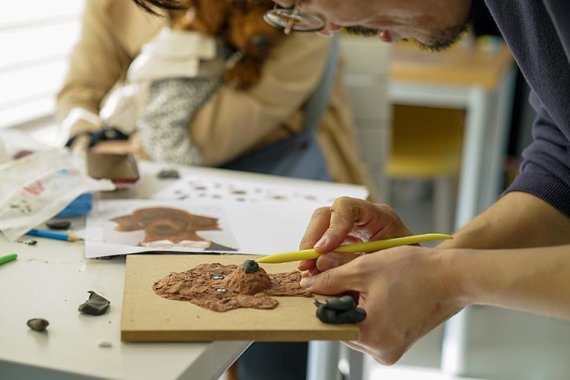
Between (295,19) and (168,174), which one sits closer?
(295,19)

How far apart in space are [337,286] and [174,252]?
0.23 m

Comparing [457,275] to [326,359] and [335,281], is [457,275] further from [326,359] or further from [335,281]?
[326,359]

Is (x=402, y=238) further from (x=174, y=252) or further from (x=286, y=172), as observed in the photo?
(x=286, y=172)

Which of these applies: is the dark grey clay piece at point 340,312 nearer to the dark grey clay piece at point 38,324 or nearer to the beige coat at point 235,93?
the dark grey clay piece at point 38,324

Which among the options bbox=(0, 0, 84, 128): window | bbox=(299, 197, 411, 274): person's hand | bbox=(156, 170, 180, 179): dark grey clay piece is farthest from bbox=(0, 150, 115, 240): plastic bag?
bbox=(0, 0, 84, 128): window

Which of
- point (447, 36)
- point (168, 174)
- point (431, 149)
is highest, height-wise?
point (447, 36)

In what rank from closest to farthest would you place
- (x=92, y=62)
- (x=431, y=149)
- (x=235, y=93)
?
(x=235, y=93) → (x=92, y=62) → (x=431, y=149)

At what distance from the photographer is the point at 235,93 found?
170 centimetres

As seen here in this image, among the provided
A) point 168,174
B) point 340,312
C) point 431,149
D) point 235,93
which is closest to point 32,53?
point 235,93

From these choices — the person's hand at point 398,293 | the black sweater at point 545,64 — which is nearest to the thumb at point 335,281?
→ the person's hand at point 398,293

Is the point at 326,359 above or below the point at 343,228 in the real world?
below

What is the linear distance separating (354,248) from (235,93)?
2.87 feet

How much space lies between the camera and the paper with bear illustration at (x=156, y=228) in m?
0.97

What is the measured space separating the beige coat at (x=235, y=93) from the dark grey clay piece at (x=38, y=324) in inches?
37.7
